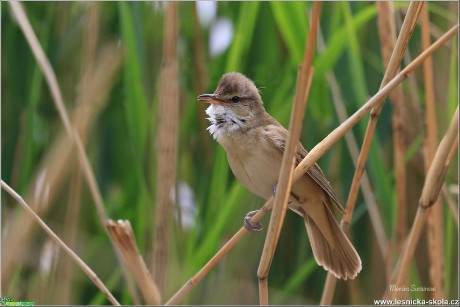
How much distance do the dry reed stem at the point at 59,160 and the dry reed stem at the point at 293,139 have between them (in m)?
1.20

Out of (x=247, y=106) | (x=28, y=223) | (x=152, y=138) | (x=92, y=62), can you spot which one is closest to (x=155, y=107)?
(x=152, y=138)

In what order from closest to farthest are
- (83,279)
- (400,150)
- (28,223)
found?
(400,150) → (28,223) → (83,279)

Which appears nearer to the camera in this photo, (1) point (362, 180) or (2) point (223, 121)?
(2) point (223, 121)

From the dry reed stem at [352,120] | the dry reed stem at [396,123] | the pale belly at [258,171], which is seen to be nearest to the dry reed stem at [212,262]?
the dry reed stem at [352,120]

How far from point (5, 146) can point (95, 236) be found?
20.8 inches

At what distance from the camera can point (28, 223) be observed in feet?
8.33

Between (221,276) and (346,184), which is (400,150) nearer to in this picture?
(346,184)

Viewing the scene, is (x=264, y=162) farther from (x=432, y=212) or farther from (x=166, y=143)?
(x=432, y=212)

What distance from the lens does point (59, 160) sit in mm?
Result: 2615

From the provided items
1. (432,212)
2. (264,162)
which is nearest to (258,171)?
(264,162)

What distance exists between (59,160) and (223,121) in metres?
0.75

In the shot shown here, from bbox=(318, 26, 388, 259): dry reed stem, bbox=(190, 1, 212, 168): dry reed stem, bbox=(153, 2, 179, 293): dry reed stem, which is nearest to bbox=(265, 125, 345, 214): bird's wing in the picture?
bbox=(318, 26, 388, 259): dry reed stem

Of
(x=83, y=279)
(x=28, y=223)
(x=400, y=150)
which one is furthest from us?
(x=83, y=279)

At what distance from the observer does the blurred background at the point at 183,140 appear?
97.7 inches
